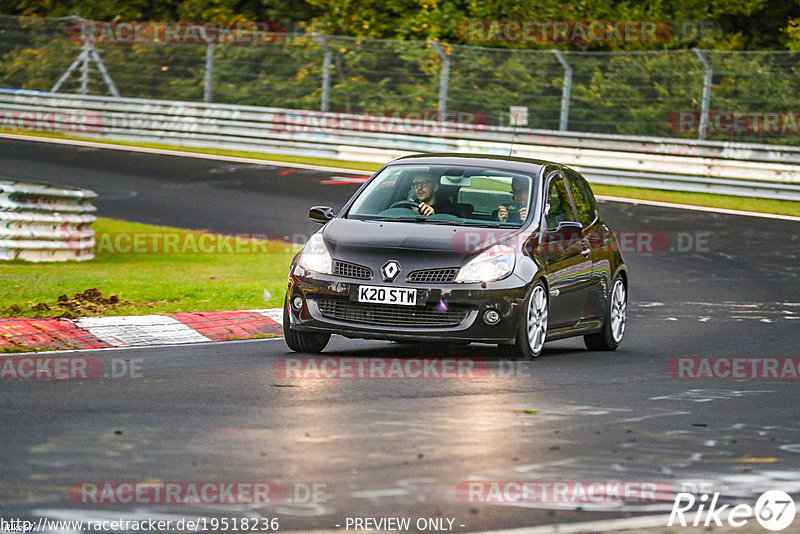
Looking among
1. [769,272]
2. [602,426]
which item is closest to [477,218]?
Answer: [602,426]

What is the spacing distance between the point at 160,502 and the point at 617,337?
7.47 meters

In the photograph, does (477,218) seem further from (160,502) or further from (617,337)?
(160,502)

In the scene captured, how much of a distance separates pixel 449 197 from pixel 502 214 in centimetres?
46

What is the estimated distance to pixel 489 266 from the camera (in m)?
10.7

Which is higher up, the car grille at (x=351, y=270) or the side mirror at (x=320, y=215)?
the side mirror at (x=320, y=215)

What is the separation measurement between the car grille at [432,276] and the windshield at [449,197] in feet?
2.72

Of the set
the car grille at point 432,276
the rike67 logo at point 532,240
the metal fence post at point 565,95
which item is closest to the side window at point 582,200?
the rike67 logo at point 532,240

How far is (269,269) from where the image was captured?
17438mm

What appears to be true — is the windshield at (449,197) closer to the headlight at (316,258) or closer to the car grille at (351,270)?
the headlight at (316,258)

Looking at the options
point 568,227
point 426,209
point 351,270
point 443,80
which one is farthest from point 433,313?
point 443,80

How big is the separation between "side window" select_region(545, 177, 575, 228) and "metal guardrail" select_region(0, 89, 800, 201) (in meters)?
13.4

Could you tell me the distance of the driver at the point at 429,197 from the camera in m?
11.6

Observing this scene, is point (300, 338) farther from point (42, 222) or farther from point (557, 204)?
point (42, 222)

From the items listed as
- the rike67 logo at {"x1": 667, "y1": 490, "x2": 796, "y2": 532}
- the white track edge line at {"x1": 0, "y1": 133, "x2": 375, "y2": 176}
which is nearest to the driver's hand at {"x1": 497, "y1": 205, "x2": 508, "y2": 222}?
the rike67 logo at {"x1": 667, "y1": 490, "x2": 796, "y2": 532}
